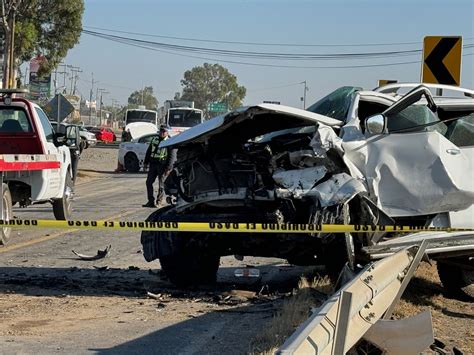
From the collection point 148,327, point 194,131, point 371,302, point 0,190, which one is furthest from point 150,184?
point 371,302

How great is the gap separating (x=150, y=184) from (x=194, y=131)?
10359 mm

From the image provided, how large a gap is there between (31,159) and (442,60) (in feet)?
21.5

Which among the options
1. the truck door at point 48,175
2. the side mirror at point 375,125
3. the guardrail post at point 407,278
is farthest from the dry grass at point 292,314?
→ the truck door at point 48,175

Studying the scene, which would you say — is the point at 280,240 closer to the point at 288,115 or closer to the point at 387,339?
the point at 288,115

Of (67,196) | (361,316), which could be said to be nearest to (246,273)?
(361,316)

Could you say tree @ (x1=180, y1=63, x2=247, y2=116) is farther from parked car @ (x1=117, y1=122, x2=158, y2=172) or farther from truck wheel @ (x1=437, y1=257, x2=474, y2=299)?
truck wheel @ (x1=437, y1=257, x2=474, y2=299)

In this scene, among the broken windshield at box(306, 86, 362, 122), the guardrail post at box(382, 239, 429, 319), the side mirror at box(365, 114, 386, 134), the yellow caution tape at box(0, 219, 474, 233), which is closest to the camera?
the guardrail post at box(382, 239, 429, 319)

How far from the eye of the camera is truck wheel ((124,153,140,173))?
3325cm

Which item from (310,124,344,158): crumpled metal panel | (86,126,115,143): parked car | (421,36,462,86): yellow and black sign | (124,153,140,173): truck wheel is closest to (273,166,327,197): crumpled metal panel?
(310,124,344,158): crumpled metal panel

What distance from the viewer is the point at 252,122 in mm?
7660

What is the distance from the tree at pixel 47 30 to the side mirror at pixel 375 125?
32942 mm

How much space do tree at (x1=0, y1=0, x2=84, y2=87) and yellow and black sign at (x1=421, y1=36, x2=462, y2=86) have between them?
94.8 feet

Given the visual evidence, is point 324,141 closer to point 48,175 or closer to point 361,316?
point 361,316

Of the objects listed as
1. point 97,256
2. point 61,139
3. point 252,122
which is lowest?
point 97,256
